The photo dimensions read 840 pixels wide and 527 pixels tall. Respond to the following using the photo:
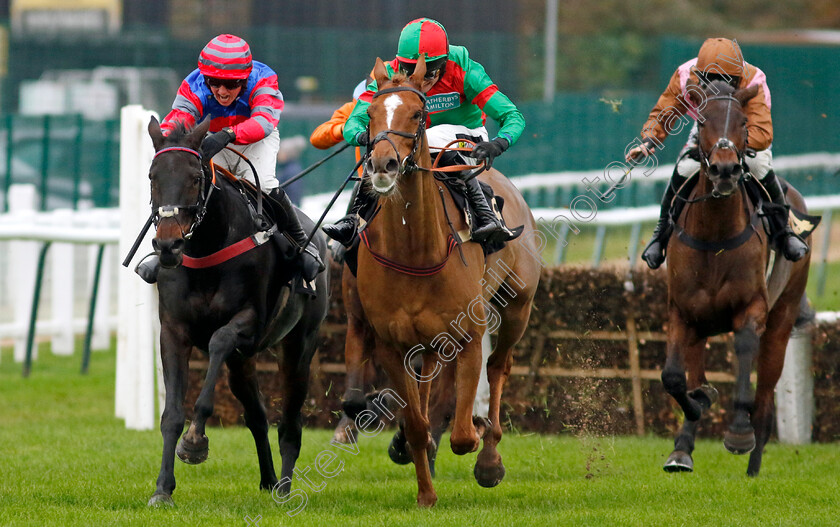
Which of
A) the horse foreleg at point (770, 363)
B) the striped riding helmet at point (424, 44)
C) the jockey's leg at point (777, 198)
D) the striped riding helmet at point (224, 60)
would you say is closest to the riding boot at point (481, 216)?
the striped riding helmet at point (424, 44)

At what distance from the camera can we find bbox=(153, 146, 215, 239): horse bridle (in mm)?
6027

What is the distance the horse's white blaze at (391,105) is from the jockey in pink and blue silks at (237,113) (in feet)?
3.28

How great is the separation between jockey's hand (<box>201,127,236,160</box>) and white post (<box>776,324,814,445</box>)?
14.6 feet

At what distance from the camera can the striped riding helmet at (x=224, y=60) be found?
6.75 metres

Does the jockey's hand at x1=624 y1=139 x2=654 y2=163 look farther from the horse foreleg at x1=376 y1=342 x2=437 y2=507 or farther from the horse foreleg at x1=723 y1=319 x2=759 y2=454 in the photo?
the horse foreleg at x1=376 y1=342 x2=437 y2=507

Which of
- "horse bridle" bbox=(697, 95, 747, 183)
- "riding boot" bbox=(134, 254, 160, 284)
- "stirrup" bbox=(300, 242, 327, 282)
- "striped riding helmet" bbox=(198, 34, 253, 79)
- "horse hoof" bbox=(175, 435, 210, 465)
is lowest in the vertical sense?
"horse hoof" bbox=(175, 435, 210, 465)

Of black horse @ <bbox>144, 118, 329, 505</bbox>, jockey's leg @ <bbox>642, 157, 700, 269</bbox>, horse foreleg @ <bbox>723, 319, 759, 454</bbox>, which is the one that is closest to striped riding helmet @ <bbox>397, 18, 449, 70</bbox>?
black horse @ <bbox>144, 118, 329, 505</bbox>

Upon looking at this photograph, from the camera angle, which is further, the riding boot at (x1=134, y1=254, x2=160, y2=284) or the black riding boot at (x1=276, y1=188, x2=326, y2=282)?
the black riding boot at (x1=276, y1=188, x2=326, y2=282)

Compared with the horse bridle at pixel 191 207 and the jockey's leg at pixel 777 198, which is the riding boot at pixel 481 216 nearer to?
the horse bridle at pixel 191 207

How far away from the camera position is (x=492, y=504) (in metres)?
6.85

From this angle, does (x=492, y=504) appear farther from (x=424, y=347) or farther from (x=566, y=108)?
Result: (x=566, y=108)

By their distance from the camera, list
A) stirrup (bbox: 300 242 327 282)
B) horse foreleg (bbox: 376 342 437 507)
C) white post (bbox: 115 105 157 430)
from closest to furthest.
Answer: horse foreleg (bbox: 376 342 437 507) → stirrup (bbox: 300 242 327 282) → white post (bbox: 115 105 157 430)

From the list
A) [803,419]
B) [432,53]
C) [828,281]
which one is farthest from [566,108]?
[432,53]

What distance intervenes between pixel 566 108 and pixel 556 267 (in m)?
10.3
